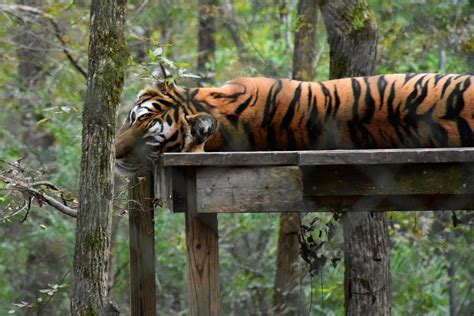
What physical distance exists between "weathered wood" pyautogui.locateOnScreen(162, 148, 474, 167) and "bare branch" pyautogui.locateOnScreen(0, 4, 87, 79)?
4.94 meters

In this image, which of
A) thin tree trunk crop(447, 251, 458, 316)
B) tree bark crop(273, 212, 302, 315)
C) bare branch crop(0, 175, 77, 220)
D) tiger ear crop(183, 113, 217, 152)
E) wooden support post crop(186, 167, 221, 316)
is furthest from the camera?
tree bark crop(273, 212, 302, 315)

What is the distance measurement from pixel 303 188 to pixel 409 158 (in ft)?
1.44

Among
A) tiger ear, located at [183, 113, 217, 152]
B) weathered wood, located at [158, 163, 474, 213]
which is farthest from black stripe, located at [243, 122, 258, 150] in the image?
weathered wood, located at [158, 163, 474, 213]

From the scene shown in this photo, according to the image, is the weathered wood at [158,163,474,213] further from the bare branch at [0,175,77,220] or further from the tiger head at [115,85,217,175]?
the bare branch at [0,175,77,220]

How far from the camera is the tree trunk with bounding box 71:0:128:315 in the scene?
3.53 m

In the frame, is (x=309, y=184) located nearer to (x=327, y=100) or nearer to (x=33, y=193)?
(x=327, y=100)

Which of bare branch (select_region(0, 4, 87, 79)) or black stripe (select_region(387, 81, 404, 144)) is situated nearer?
black stripe (select_region(387, 81, 404, 144))

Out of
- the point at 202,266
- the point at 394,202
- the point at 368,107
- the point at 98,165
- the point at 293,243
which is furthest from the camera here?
the point at 293,243

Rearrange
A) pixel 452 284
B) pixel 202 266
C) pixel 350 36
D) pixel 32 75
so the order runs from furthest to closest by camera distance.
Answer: pixel 32 75 → pixel 452 284 → pixel 350 36 → pixel 202 266

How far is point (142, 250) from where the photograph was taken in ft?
14.4

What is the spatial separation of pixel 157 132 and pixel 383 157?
3.80ft

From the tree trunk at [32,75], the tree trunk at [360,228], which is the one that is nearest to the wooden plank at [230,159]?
the tree trunk at [360,228]

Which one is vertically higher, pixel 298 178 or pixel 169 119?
pixel 169 119

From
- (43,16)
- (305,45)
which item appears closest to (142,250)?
(305,45)
